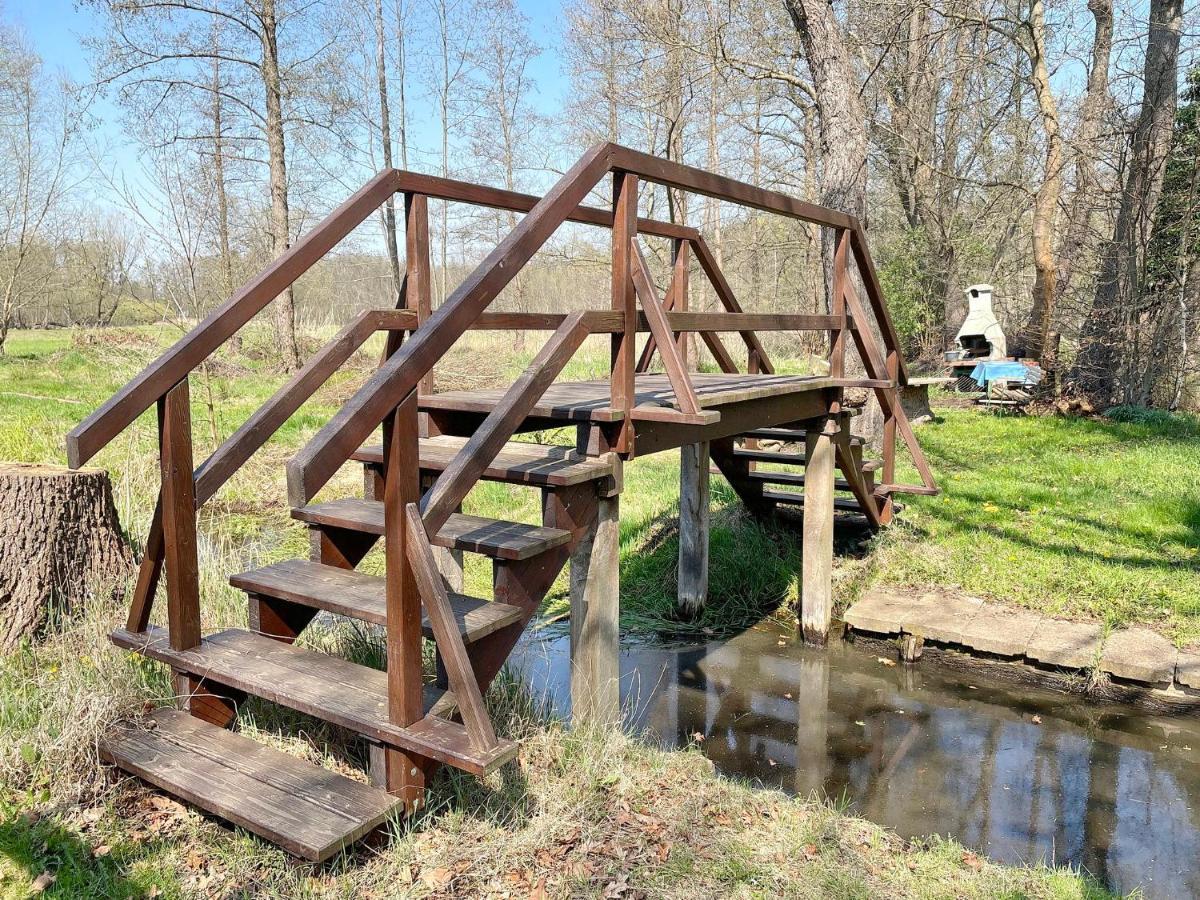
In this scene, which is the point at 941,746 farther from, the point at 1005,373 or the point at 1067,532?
the point at 1005,373

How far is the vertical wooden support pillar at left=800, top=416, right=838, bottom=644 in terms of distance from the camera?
5906 mm

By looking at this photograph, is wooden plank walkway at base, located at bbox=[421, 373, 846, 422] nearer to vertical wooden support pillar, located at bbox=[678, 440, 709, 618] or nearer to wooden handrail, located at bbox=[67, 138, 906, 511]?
wooden handrail, located at bbox=[67, 138, 906, 511]

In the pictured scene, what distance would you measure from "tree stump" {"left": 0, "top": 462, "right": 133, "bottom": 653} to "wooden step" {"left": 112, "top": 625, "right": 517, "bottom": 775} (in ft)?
3.29

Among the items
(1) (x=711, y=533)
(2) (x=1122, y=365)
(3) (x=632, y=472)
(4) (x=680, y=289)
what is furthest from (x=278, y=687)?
(2) (x=1122, y=365)

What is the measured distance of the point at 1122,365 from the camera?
11.4 m

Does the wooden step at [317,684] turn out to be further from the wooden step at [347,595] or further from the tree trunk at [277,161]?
the tree trunk at [277,161]

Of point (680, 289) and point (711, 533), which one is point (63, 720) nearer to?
point (680, 289)

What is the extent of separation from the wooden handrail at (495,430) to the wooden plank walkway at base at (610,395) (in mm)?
416

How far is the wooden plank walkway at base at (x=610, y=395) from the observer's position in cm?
379

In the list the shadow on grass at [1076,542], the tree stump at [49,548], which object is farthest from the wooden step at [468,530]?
the shadow on grass at [1076,542]

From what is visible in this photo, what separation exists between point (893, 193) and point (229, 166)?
1454 centimetres

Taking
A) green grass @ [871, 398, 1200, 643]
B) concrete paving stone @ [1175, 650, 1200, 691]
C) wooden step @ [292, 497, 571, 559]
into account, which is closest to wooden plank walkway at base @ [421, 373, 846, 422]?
wooden step @ [292, 497, 571, 559]

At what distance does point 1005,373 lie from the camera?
12.9m

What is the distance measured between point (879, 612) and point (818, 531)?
70cm
